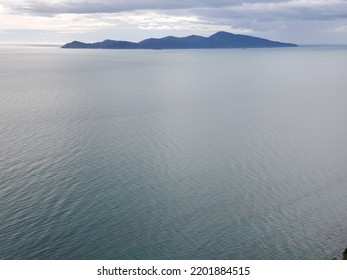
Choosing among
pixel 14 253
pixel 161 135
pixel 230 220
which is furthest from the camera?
pixel 161 135

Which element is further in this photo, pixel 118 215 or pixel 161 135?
pixel 161 135

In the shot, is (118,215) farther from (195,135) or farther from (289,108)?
(289,108)

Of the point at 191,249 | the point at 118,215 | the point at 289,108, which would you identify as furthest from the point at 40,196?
the point at 289,108

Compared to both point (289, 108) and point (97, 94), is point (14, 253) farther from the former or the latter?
point (97, 94)

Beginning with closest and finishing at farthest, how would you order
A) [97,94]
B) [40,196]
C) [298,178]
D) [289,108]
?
[40,196] < [298,178] < [289,108] < [97,94]

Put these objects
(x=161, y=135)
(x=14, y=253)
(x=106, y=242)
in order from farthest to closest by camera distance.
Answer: (x=161, y=135), (x=106, y=242), (x=14, y=253)

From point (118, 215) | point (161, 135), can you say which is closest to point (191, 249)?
point (118, 215)

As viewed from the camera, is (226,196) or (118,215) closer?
(118,215)
